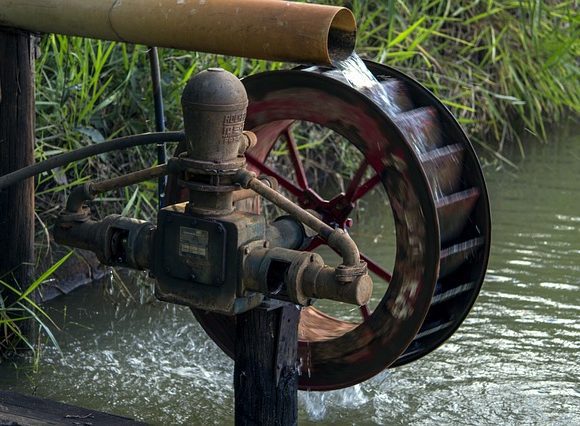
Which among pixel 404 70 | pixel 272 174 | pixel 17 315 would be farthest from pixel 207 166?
pixel 404 70

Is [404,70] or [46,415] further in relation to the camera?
[404,70]

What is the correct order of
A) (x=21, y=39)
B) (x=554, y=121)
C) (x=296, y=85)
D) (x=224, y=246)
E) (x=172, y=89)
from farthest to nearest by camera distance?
(x=554, y=121) → (x=172, y=89) → (x=21, y=39) → (x=296, y=85) → (x=224, y=246)

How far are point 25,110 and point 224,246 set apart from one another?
5.54 ft

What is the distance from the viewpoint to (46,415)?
12.5 ft

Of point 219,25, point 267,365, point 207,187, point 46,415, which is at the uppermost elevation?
point 219,25

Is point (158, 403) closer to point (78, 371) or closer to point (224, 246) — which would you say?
point (78, 371)

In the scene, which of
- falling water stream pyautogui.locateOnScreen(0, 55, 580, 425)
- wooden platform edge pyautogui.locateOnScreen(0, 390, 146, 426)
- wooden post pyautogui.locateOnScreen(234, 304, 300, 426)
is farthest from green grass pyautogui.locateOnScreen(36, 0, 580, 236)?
wooden post pyautogui.locateOnScreen(234, 304, 300, 426)

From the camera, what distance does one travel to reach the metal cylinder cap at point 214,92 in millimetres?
3439

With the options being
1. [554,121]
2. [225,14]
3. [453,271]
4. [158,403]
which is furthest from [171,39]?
[554,121]

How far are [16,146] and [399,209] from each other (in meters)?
1.63

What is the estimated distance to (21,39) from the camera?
476 cm

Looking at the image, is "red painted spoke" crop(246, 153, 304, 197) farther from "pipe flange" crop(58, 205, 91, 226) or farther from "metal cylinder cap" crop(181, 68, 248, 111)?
"metal cylinder cap" crop(181, 68, 248, 111)

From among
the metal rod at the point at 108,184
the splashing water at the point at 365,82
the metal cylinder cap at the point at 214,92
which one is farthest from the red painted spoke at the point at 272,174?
the metal cylinder cap at the point at 214,92

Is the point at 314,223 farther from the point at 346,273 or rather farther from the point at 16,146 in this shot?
the point at 16,146
